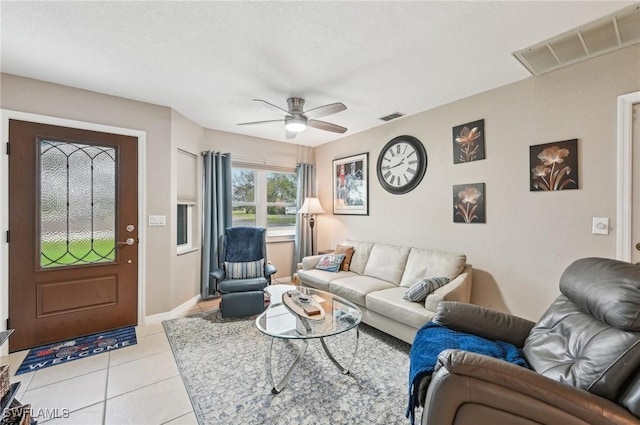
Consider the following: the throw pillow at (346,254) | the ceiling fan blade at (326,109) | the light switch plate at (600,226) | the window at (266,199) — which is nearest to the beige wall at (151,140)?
the window at (266,199)

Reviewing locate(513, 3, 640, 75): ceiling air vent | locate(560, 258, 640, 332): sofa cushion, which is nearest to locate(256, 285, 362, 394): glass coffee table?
locate(560, 258, 640, 332): sofa cushion

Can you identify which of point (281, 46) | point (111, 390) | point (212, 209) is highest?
point (281, 46)

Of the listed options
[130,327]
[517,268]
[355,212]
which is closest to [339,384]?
[517,268]

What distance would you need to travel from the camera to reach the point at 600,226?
2.16 meters

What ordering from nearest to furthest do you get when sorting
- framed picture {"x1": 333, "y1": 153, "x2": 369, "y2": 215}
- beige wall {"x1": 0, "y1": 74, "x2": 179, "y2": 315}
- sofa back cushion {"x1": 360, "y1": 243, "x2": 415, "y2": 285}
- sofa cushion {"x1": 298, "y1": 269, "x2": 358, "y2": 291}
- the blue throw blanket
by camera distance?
the blue throw blanket → beige wall {"x1": 0, "y1": 74, "x2": 179, "y2": 315} → sofa back cushion {"x1": 360, "y1": 243, "x2": 415, "y2": 285} → sofa cushion {"x1": 298, "y1": 269, "x2": 358, "y2": 291} → framed picture {"x1": 333, "y1": 153, "x2": 369, "y2": 215}

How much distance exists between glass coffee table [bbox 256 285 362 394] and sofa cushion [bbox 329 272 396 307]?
14.7 inches

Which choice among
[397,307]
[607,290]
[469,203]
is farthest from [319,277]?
[607,290]

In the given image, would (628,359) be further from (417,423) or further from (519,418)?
(417,423)

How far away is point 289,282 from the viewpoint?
474 centimetres

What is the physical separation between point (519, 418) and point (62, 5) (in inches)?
125

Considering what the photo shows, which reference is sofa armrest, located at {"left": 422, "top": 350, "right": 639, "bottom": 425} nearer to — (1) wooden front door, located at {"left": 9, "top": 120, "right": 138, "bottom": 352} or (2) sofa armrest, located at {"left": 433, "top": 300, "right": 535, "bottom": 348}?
(2) sofa armrest, located at {"left": 433, "top": 300, "right": 535, "bottom": 348}

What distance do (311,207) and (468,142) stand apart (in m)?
2.49

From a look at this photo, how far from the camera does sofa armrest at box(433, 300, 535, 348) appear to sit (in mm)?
1795

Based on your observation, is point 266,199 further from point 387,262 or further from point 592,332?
point 592,332
